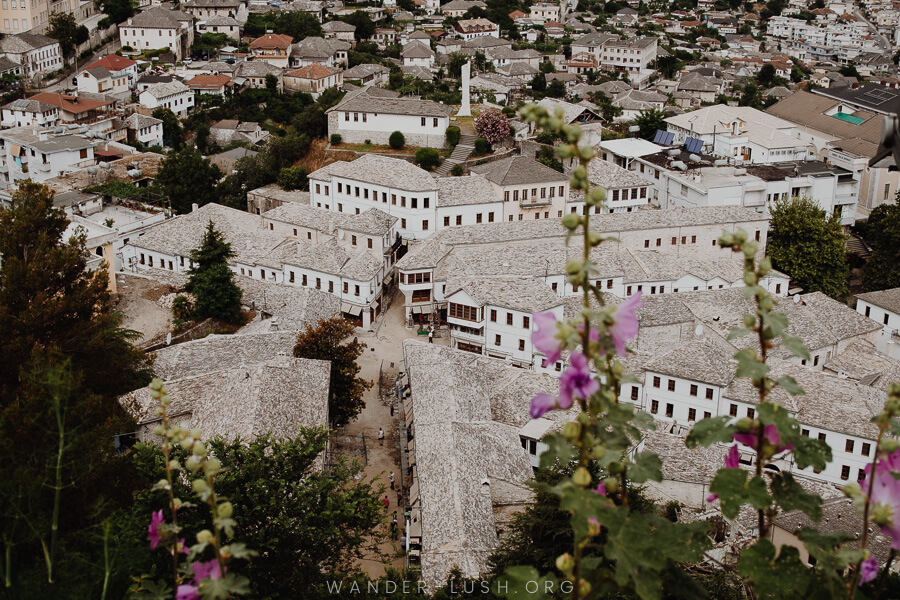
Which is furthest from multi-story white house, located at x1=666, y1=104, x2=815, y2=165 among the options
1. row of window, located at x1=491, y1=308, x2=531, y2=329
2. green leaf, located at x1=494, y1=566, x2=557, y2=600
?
green leaf, located at x1=494, y1=566, x2=557, y2=600

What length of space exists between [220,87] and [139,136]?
1108 cm

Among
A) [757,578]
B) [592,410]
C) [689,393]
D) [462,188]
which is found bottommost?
[689,393]

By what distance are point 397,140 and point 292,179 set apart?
19.6ft

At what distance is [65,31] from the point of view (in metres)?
75.5

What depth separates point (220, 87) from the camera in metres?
69.6

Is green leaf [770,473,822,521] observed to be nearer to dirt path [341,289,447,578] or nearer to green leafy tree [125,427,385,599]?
green leafy tree [125,427,385,599]

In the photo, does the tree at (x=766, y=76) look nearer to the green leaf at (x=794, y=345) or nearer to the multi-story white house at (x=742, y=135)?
the multi-story white house at (x=742, y=135)

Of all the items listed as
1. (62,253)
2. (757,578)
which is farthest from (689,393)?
(757,578)

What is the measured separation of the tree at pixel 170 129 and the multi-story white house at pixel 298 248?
2290 centimetres

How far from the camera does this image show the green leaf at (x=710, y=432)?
15.9 feet

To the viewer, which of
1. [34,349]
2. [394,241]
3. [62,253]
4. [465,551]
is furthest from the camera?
[394,241]

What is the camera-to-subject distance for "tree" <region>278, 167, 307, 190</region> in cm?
4756

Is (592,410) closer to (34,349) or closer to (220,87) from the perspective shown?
(34,349)

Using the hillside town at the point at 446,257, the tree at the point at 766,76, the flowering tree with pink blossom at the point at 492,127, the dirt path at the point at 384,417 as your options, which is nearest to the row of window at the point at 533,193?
the hillside town at the point at 446,257
